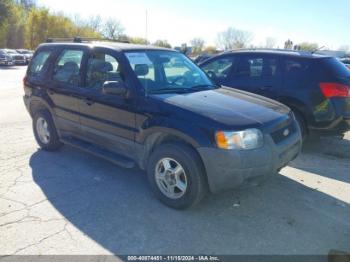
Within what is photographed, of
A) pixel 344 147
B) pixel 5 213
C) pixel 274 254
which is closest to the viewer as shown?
pixel 274 254

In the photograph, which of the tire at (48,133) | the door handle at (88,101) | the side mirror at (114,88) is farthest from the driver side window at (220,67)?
the tire at (48,133)

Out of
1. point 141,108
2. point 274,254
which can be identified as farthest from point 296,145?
point 141,108

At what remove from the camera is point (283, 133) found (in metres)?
3.88

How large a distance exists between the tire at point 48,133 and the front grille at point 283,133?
11.8 feet

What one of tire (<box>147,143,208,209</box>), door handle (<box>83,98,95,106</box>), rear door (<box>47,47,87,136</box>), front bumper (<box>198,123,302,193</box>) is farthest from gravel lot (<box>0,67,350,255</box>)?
door handle (<box>83,98,95,106</box>)

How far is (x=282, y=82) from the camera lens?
19.5 feet

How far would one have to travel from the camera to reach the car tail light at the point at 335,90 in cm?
546

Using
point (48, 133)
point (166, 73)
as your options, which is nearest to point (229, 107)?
point (166, 73)

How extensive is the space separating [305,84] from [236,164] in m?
3.06

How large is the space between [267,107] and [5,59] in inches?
1233

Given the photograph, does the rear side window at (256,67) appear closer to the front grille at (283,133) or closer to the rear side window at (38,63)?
the front grille at (283,133)

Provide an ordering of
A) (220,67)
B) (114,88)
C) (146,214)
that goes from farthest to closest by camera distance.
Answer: (220,67), (114,88), (146,214)

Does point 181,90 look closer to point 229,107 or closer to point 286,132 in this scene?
point 229,107

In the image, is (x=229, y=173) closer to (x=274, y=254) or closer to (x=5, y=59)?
(x=274, y=254)
